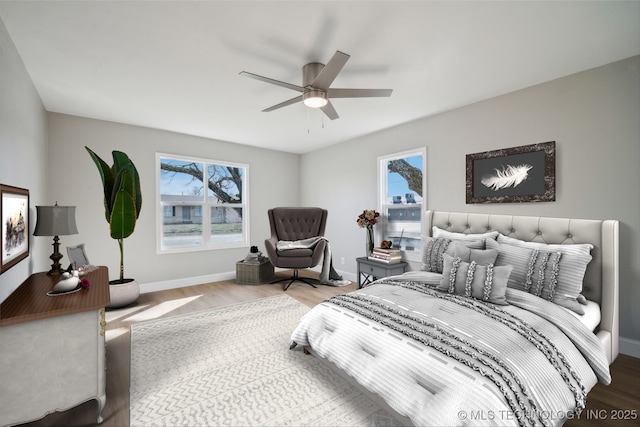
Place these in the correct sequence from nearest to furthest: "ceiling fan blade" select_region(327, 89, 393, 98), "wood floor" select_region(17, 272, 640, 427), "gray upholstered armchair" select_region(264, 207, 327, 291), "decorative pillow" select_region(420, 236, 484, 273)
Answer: "wood floor" select_region(17, 272, 640, 427) < "ceiling fan blade" select_region(327, 89, 393, 98) < "decorative pillow" select_region(420, 236, 484, 273) < "gray upholstered armchair" select_region(264, 207, 327, 291)

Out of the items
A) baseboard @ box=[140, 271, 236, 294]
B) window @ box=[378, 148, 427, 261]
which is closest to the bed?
window @ box=[378, 148, 427, 261]

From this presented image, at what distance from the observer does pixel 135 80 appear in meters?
2.62

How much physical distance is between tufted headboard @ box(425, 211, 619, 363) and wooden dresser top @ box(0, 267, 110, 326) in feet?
11.0

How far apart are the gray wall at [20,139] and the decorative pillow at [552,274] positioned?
3.56m

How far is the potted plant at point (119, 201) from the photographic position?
3062 mm

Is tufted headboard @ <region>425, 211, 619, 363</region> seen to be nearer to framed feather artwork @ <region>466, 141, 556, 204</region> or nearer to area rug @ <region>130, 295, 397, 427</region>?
framed feather artwork @ <region>466, 141, 556, 204</region>

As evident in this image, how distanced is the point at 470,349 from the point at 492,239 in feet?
5.08

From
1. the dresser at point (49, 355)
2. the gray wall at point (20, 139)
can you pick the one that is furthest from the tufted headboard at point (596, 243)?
the gray wall at point (20, 139)

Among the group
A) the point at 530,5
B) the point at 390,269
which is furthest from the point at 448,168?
the point at 530,5

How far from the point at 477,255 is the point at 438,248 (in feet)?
1.51

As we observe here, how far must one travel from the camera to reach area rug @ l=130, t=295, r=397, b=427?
163cm

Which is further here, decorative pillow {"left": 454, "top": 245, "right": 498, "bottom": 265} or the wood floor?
decorative pillow {"left": 454, "top": 245, "right": 498, "bottom": 265}

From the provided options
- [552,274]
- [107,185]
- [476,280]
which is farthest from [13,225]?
[552,274]

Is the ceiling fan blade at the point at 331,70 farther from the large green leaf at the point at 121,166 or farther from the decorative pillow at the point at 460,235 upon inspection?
the large green leaf at the point at 121,166
